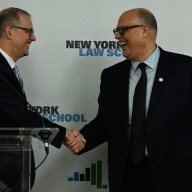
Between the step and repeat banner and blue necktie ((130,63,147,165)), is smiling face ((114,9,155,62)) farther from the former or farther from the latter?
the step and repeat banner

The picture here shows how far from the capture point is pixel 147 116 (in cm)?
219

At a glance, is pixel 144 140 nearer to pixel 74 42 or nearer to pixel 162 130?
pixel 162 130

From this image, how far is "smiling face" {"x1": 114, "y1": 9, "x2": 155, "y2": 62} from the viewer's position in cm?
236

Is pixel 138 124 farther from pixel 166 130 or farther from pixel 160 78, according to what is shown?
pixel 160 78

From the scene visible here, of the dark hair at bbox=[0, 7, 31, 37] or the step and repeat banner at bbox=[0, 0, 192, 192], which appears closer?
the dark hair at bbox=[0, 7, 31, 37]

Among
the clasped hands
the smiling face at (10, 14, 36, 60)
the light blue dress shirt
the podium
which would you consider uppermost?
the smiling face at (10, 14, 36, 60)

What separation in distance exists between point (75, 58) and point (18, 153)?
1278 millimetres

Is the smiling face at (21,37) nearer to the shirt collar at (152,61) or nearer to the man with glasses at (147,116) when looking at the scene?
the man with glasses at (147,116)

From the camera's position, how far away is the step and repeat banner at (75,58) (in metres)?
2.74

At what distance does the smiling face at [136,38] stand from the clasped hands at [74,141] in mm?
529

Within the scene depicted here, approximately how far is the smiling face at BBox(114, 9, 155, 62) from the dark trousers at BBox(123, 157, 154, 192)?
→ 1.95 feet

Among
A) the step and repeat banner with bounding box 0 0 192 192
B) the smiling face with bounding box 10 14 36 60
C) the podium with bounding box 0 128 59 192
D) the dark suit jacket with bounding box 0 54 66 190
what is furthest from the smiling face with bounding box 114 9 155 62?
the podium with bounding box 0 128 59 192

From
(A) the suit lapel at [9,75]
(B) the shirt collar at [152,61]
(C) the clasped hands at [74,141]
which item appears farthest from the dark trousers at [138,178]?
(A) the suit lapel at [9,75]

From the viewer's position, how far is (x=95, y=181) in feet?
9.02
